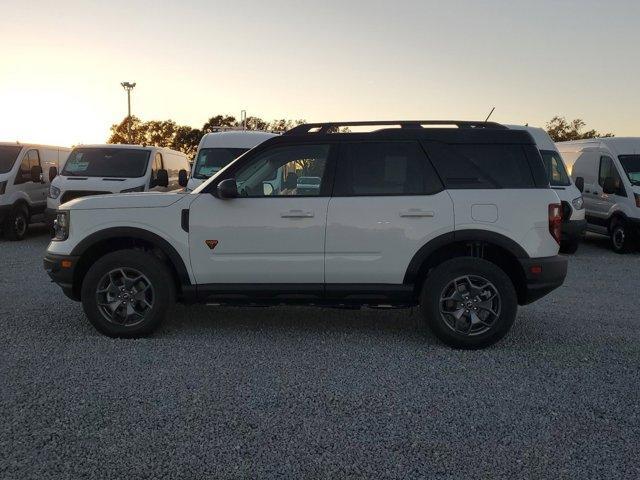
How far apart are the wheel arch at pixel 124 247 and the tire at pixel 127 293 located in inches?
4.4

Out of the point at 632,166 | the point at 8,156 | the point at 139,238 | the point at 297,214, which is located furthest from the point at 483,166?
the point at 8,156

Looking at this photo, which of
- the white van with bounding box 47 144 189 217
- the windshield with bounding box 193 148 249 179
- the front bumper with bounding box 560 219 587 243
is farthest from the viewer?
the white van with bounding box 47 144 189 217

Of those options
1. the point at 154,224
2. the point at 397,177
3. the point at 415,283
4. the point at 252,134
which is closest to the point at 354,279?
the point at 415,283

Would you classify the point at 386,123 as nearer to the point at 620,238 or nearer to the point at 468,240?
the point at 468,240

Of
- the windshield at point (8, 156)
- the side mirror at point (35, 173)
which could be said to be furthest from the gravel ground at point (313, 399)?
the side mirror at point (35, 173)

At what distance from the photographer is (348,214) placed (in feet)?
18.4

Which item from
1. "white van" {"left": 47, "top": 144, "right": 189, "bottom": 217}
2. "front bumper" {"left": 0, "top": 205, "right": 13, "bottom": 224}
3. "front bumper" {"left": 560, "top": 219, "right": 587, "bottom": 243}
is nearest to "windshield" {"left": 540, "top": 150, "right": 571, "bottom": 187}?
"front bumper" {"left": 560, "top": 219, "right": 587, "bottom": 243}

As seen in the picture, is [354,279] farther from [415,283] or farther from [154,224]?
[154,224]

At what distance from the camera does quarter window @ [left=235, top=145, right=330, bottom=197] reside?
225 inches

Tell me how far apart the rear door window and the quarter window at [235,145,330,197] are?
38.5 inches

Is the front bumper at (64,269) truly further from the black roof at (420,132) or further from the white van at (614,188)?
the white van at (614,188)

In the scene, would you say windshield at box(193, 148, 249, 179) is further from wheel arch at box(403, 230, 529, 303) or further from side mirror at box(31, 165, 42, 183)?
wheel arch at box(403, 230, 529, 303)

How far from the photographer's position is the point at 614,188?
13148 millimetres

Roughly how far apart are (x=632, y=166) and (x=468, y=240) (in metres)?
8.97
